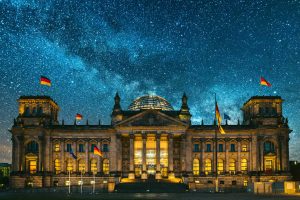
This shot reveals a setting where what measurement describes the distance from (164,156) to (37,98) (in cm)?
3571

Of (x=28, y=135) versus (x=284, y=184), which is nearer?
(x=284, y=184)

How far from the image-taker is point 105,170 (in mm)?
128250

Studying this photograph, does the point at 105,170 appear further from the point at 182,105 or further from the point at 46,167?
the point at 182,105

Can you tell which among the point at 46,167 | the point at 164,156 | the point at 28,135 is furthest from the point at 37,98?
the point at 164,156

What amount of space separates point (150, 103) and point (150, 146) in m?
16.6

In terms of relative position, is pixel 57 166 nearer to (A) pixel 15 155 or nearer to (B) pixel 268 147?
(A) pixel 15 155

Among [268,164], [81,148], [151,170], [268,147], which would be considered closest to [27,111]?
[81,148]

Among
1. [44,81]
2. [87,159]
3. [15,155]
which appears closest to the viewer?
[44,81]

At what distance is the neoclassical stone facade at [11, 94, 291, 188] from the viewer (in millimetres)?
123375

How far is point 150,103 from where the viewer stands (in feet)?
462

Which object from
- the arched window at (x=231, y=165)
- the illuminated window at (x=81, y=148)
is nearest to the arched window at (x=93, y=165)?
the illuminated window at (x=81, y=148)

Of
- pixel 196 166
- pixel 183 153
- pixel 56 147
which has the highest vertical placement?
pixel 56 147

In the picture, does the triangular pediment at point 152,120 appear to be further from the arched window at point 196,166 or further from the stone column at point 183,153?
the arched window at point 196,166

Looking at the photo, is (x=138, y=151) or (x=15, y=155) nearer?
(x=15, y=155)
